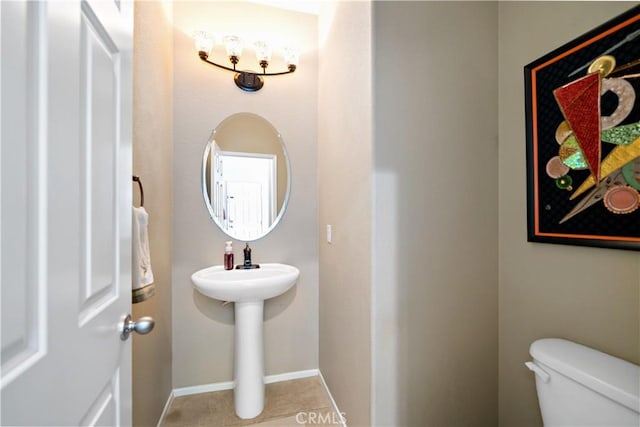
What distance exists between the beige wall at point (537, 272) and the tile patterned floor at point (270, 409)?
3.34ft

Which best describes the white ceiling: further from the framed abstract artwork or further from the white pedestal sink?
the white pedestal sink

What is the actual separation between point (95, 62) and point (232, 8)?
5.42ft

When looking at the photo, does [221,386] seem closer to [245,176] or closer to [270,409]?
[270,409]

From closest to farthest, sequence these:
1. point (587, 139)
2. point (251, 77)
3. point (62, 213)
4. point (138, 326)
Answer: point (62, 213)
point (138, 326)
point (587, 139)
point (251, 77)

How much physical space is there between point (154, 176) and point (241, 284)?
0.74 meters

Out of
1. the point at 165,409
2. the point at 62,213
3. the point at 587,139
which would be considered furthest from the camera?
the point at 165,409

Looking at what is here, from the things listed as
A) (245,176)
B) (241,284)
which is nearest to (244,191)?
(245,176)

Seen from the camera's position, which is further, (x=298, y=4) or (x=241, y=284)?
(x=298, y=4)

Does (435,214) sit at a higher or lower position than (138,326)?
higher

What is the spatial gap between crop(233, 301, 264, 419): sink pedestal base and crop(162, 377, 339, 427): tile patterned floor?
7 centimetres

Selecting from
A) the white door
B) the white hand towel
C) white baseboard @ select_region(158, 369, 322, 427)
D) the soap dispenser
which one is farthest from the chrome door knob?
white baseboard @ select_region(158, 369, 322, 427)

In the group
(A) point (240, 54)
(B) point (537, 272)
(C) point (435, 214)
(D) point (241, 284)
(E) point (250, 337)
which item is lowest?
(E) point (250, 337)

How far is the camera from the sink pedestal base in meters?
1.58

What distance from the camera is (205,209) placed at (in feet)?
5.98
